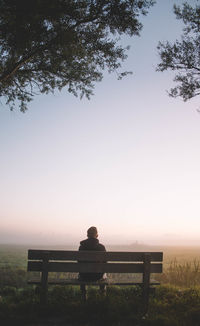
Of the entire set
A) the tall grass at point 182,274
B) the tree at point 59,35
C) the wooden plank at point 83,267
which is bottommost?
the tall grass at point 182,274

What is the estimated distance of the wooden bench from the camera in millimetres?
5750

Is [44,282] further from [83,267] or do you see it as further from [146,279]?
[146,279]

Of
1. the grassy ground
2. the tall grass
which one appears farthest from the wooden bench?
the tall grass

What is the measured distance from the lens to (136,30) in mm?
10711

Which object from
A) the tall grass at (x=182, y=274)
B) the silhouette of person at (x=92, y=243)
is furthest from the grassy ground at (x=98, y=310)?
the tall grass at (x=182, y=274)

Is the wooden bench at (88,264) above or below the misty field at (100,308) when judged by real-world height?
above

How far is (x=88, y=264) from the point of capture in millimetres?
5836

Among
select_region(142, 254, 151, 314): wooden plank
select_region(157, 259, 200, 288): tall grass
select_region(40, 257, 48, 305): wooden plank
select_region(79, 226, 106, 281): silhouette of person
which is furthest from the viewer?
select_region(157, 259, 200, 288): tall grass

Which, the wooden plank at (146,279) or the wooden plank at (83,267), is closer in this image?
the wooden plank at (146,279)

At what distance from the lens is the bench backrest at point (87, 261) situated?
5.76 m

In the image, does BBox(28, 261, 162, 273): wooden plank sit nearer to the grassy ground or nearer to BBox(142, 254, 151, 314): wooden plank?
BBox(142, 254, 151, 314): wooden plank

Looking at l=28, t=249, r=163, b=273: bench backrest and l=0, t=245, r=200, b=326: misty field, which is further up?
l=28, t=249, r=163, b=273: bench backrest

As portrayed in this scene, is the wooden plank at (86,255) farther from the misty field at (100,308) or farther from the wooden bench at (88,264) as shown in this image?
the misty field at (100,308)

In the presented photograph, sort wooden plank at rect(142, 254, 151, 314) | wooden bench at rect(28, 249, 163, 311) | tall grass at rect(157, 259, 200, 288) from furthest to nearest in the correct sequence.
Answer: tall grass at rect(157, 259, 200, 288) < wooden bench at rect(28, 249, 163, 311) < wooden plank at rect(142, 254, 151, 314)
